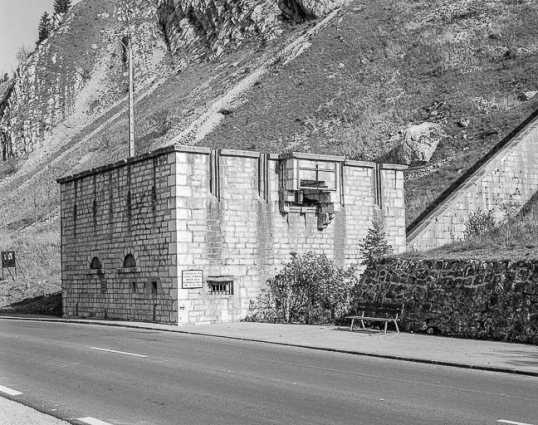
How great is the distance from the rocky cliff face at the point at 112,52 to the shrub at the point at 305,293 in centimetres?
5442

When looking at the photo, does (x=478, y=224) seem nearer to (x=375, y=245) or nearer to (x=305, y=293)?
(x=375, y=245)

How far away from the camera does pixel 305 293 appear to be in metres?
26.0

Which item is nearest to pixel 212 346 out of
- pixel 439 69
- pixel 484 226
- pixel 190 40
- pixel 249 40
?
pixel 484 226

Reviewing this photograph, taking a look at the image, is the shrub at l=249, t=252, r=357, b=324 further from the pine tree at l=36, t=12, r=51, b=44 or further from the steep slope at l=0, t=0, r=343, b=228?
the pine tree at l=36, t=12, r=51, b=44

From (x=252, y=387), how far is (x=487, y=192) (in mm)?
22949

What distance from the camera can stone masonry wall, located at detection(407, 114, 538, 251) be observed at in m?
30.7

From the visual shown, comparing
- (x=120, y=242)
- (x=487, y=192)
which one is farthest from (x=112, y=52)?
(x=120, y=242)

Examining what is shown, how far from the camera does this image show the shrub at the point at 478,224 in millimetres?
31208

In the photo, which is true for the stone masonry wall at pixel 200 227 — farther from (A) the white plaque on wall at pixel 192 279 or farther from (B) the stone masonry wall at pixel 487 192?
(B) the stone masonry wall at pixel 487 192

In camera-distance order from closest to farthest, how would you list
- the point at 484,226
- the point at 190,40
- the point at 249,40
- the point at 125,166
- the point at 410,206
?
the point at 125,166
the point at 484,226
the point at 410,206
the point at 249,40
the point at 190,40

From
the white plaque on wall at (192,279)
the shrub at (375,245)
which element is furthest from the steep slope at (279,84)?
the white plaque on wall at (192,279)

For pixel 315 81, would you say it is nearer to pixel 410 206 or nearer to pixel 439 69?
pixel 439 69

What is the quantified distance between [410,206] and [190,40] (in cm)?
5911

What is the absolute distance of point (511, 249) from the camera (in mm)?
20719
